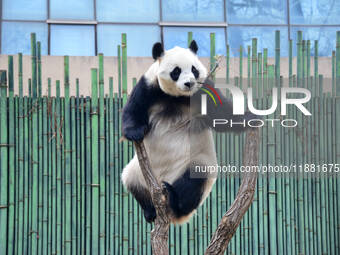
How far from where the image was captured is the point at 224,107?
12.4 ft

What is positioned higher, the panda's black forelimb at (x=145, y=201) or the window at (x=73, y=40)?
the window at (x=73, y=40)

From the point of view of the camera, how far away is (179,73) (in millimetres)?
3656

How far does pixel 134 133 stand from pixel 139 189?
18.1 inches

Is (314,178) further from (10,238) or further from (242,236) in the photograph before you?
(10,238)

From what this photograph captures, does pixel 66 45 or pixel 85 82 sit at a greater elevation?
pixel 66 45

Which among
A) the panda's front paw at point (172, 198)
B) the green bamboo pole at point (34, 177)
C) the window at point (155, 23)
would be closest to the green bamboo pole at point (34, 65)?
the green bamboo pole at point (34, 177)

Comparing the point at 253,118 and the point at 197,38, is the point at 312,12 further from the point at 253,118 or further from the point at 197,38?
the point at 253,118

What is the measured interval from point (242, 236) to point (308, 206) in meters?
0.72

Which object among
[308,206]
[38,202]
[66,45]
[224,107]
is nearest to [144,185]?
[224,107]

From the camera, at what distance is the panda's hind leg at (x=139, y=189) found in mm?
3752

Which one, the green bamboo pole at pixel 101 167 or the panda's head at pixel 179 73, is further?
the green bamboo pole at pixel 101 167

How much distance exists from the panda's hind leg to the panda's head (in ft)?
1.79

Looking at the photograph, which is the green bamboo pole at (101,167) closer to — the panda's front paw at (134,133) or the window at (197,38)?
the window at (197,38)

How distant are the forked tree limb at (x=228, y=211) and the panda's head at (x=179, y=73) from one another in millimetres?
446
